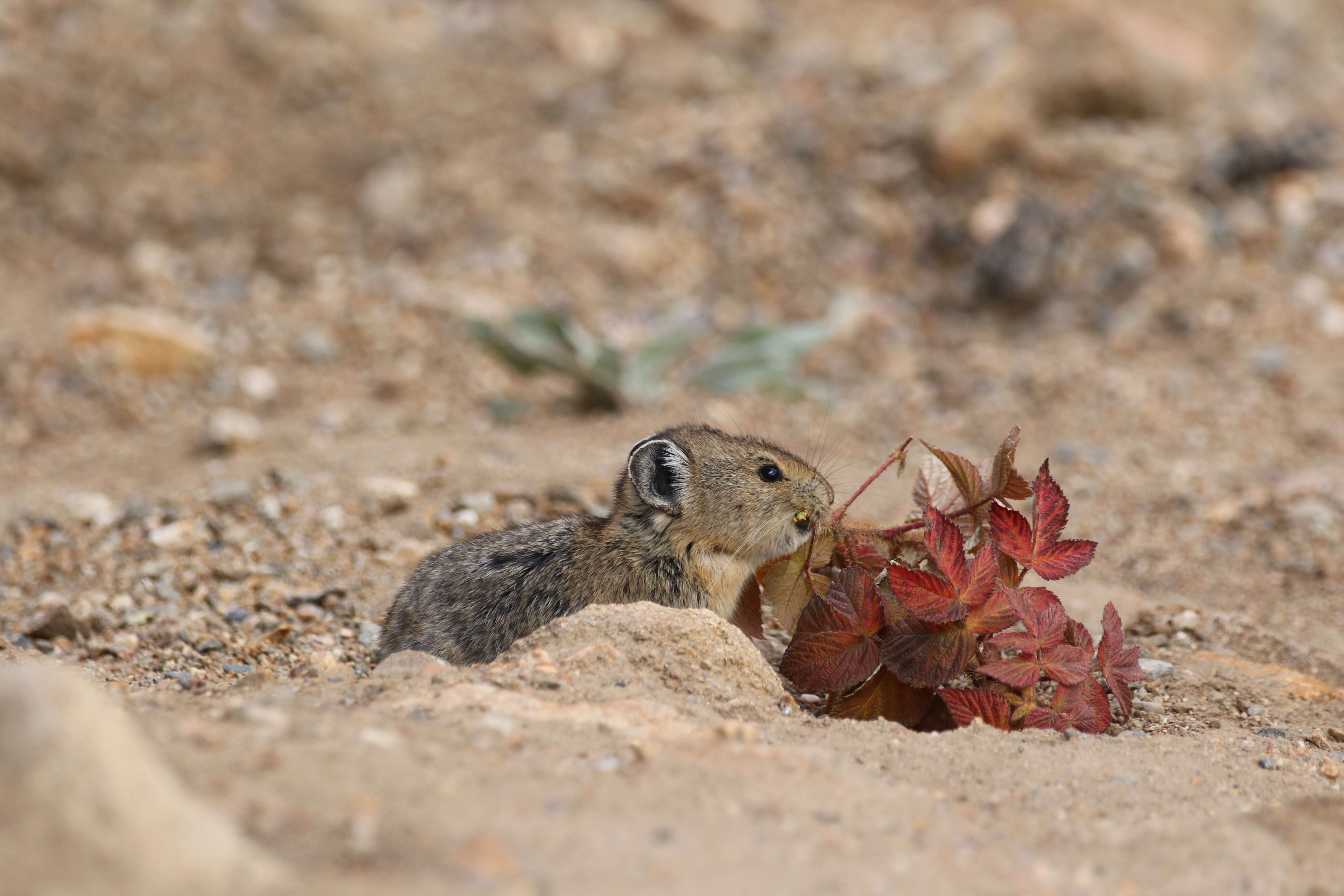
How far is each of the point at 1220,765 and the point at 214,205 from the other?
29.9 feet

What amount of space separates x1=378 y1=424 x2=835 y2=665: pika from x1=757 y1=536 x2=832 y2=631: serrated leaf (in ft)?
1.13

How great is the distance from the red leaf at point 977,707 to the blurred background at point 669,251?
2491mm

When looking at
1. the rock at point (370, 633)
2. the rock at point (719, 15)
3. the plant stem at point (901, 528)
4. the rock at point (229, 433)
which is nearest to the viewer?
the plant stem at point (901, 528)

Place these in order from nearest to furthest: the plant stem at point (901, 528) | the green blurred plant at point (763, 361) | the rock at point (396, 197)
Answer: the plant stem at point (901, 528) → the green blurred plant at point (763, 361) → the rock at point (396, 197)

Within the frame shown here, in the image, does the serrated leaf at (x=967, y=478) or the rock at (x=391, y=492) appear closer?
the serrated leaf at (x=967, y=478)

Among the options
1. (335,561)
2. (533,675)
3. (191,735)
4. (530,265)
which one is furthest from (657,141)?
(191,735)

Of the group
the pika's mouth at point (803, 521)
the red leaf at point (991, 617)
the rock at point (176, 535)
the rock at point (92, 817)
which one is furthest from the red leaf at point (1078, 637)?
the rock at point (176, 535)

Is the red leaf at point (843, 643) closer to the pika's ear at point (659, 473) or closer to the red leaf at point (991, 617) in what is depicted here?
the red leaf at point (991, 617)

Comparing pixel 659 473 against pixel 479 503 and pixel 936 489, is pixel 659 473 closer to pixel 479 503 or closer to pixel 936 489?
pixel 936 489

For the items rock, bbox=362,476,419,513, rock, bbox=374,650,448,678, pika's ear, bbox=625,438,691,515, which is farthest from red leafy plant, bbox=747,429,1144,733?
rock, bbox=362,476,419,513

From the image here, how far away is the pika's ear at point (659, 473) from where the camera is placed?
16.0 ft

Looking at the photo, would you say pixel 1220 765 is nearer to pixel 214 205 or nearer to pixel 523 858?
pixel 523 858

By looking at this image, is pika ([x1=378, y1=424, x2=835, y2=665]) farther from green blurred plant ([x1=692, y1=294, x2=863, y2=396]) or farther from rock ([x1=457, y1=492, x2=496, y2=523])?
green blurred plant ([x1=692, y1=294, x2=863, y2=396])

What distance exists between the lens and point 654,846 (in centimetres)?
252
